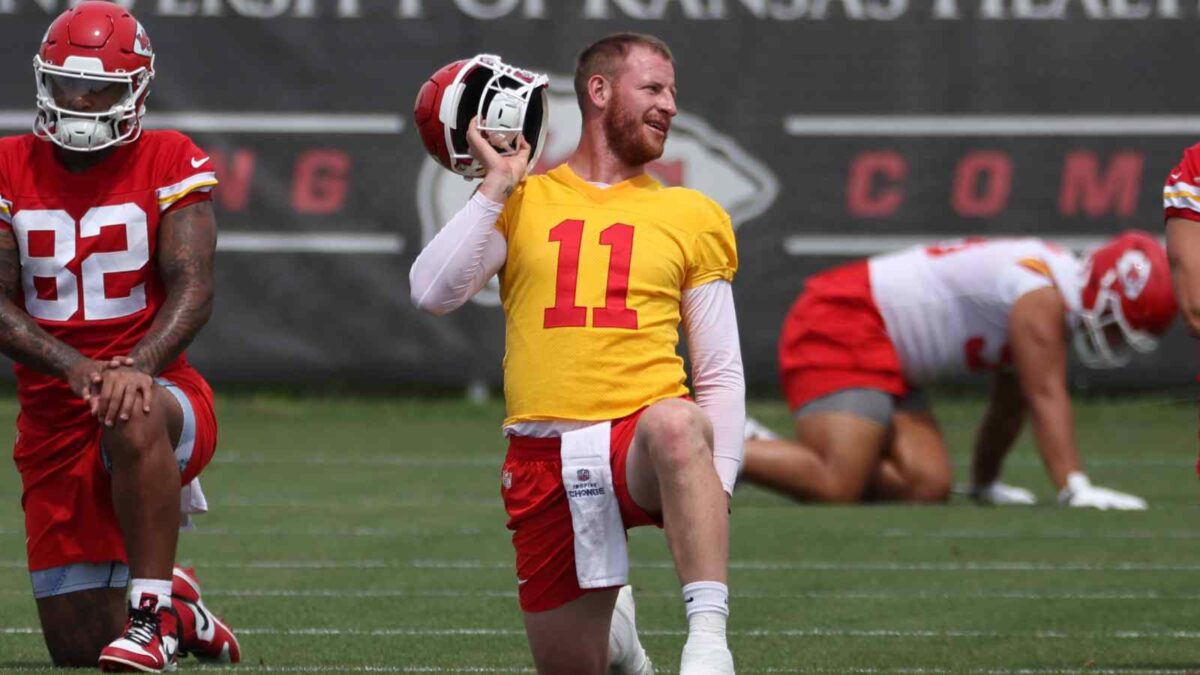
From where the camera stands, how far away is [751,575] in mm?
6664

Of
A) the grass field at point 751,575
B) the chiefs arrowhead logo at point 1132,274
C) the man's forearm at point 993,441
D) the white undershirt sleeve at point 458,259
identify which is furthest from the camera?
the man's forearm at point 993,441

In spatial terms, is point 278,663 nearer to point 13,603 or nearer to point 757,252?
point 13,603

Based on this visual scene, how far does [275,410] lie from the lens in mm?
11883

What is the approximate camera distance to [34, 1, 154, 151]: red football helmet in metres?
4.98

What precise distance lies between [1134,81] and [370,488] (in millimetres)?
5038

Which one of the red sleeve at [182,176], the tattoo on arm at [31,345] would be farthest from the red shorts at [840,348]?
the tattoo on arm at [31,345]

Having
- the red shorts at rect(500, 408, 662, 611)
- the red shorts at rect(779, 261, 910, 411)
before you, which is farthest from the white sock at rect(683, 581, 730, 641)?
the red shorts at rect(779, 261, 910, 411)

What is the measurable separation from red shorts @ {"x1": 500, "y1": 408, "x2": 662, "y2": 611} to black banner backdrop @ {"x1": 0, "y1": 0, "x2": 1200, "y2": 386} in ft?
22.6

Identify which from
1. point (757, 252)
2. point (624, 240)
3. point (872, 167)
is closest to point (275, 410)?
point (757, 252)

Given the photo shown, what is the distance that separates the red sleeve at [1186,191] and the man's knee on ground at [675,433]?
1.43 m

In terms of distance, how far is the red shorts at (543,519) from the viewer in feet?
14.4

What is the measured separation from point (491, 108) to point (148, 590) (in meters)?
1.40

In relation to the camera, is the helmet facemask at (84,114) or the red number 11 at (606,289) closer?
the red number 11 at (606,289)

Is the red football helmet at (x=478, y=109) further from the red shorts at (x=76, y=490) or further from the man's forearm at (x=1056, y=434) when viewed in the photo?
the man's forearm at (x=1056, y=434)
